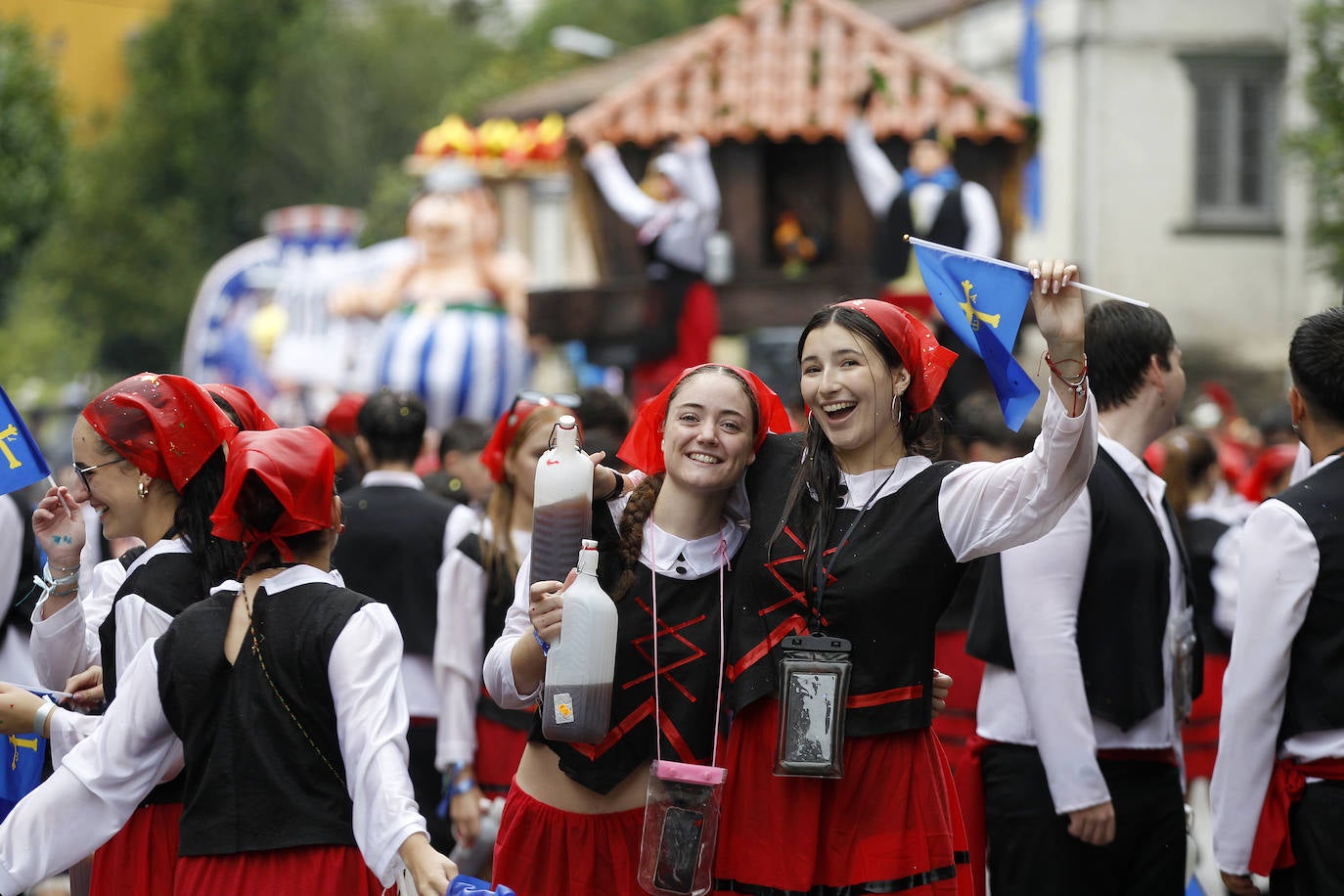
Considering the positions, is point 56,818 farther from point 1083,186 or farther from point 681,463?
point 1083,186

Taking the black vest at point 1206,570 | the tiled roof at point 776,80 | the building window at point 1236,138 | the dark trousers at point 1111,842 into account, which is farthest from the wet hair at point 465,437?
the building window at point 1236,138

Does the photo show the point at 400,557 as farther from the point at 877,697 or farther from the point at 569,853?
the point at 877,697

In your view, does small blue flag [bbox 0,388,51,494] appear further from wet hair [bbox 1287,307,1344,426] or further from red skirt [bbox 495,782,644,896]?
wet hair [bbox 1287,307,1344,426]

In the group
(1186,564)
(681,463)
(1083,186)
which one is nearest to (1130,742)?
(1186,564)

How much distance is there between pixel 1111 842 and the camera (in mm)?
4332

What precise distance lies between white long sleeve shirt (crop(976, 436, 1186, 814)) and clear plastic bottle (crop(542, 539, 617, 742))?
4.10 feet

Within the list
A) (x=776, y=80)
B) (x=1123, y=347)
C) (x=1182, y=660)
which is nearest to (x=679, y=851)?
(x=1182, y=660)

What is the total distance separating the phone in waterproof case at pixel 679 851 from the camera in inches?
140

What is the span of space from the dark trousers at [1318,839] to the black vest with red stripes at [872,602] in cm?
100

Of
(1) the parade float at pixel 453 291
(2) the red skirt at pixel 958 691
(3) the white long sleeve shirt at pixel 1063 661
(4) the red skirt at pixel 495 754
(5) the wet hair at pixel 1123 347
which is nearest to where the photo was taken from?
(3) the white long sleeve shirt at pixel 1063 661

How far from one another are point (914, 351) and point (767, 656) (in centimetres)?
72

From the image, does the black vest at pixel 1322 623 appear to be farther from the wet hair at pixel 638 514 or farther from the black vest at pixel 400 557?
the black vest at pixel 400 557

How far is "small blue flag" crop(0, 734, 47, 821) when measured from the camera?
4.34m

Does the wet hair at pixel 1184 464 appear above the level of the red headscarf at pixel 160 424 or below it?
below
